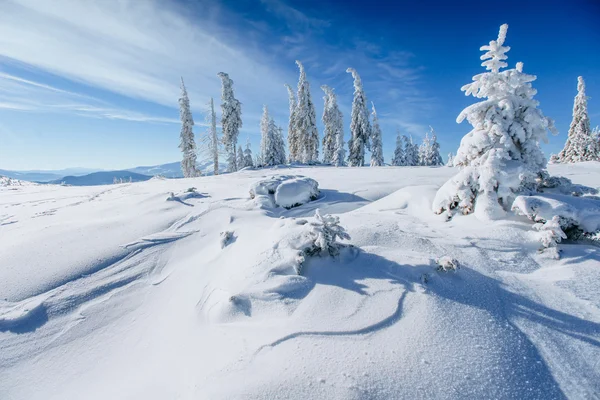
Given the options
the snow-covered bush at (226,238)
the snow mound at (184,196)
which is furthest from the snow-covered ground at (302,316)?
the snow mound at (184,196)

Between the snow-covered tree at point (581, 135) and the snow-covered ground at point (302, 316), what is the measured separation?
111 feet

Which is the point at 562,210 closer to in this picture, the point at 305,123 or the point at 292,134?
the point at 305,123

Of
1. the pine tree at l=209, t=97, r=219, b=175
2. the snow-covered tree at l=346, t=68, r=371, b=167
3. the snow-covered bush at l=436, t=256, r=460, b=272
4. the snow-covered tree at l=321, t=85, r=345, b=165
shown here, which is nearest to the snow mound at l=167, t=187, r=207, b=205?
the snow-covered bush at l=436, t=256, r=460, b=272

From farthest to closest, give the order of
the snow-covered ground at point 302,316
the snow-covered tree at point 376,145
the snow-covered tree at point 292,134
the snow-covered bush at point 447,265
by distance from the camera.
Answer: the snow-covered tree at point 292,134
the snow-covered tree at point 376,145
the snow-covered bush at point 447,265
the snow-covered ground at point 302,316

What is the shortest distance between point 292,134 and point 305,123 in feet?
23.8

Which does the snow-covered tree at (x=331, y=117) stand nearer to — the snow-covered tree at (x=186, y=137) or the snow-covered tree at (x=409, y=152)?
the snow-covered tree at (x=409, y=152)

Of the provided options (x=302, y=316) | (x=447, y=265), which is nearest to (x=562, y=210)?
(x=447, y=265)

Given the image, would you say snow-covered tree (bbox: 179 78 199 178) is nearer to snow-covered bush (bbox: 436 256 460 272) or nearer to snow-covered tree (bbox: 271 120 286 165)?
snow-covered tree (bbox: 271 120 286 165)

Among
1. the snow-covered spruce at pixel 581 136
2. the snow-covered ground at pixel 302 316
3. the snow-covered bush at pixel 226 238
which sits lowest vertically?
the snow-covered ground at pixel 302 316

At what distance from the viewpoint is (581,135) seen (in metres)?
27.0

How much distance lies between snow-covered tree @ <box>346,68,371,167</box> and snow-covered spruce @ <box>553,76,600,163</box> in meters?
21.4

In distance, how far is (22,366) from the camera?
141 inches

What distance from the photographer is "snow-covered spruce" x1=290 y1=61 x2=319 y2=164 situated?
3791 centimetres

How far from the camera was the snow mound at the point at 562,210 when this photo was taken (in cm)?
439
